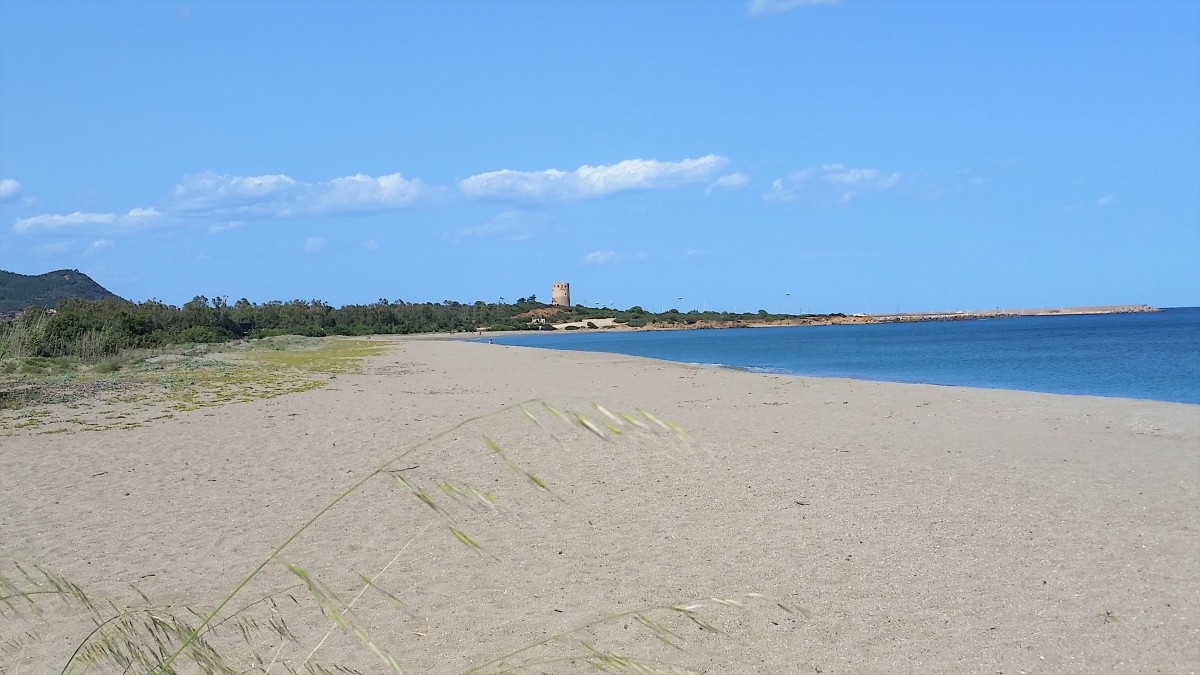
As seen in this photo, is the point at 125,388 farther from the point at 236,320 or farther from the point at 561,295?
the point at 561,295

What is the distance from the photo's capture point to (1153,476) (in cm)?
940

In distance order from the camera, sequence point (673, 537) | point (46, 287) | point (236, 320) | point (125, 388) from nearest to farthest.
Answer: point (673, 537)
point (125, 388)
point (236, 320)
point (46, 287)

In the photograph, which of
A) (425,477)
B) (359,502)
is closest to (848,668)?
(359,502)

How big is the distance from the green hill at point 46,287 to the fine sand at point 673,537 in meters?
84.8

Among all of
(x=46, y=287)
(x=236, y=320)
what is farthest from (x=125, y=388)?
(x=46, y=287)

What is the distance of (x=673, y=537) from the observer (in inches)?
271

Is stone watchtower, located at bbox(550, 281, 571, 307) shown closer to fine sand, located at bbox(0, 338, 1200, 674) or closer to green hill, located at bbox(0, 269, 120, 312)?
green hill, located at bbox(0, 269, 120, 312)

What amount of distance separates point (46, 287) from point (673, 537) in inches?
4373

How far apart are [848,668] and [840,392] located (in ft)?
51.8

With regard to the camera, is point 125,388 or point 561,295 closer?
point 125,388

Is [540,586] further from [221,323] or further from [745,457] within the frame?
[221,323]

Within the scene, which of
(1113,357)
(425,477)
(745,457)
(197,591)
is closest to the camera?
(197,591)

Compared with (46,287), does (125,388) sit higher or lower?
lower

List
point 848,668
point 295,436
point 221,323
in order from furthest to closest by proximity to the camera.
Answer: point 221,323 < point 295,436 < point 848,668
